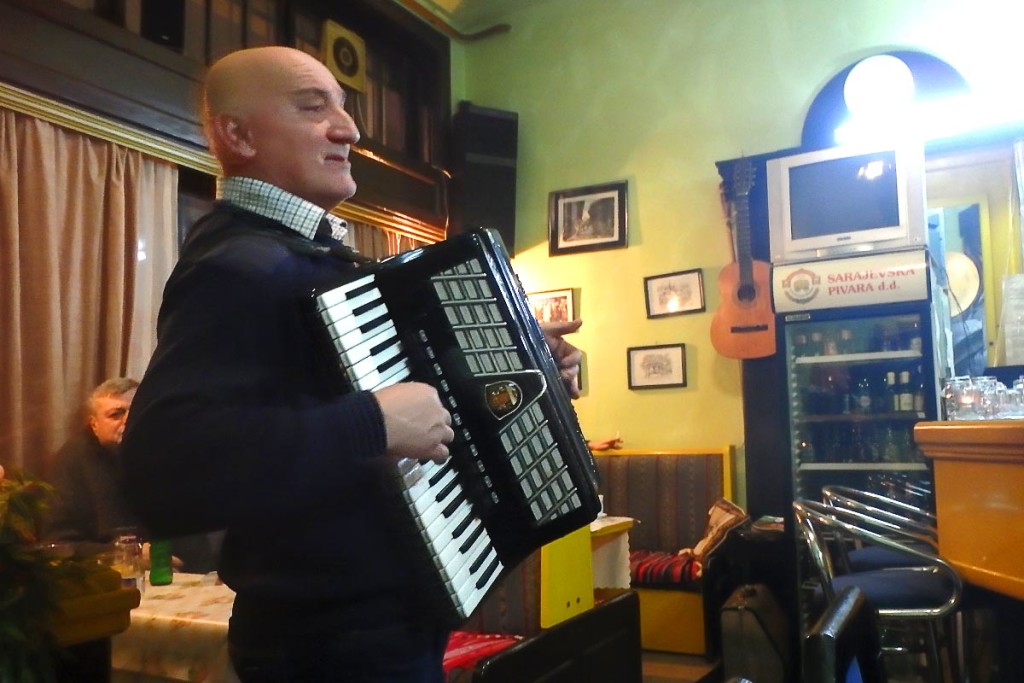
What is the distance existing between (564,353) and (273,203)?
0.50 m

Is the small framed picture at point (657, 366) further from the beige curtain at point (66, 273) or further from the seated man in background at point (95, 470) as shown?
the seated man in background at point (95, 470)

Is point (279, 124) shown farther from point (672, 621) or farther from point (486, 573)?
point (672, 621)

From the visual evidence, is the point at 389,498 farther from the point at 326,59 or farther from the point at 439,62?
the point at 439,62

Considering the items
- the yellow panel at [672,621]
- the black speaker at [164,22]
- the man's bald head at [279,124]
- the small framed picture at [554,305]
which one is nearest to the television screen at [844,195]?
the small framed picture at [554,305]

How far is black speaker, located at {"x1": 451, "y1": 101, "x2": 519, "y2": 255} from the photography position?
5.37 metres

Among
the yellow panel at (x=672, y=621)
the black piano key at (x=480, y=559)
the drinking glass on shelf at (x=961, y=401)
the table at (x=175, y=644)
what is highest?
the drinking glass on shelf at (x=961, y=401)

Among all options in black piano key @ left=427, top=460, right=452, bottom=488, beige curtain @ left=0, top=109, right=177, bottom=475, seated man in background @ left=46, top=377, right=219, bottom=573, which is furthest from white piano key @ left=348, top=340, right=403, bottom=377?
beige curtain @ left=0, top=109, right=177, bottom=475

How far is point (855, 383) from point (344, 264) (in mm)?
3540

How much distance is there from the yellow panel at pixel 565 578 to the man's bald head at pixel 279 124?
141 centimetres

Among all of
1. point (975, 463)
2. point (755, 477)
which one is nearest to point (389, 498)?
point (975, 463)

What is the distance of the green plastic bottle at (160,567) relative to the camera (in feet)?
7.59

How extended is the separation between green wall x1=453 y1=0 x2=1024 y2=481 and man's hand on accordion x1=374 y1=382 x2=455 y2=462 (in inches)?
157

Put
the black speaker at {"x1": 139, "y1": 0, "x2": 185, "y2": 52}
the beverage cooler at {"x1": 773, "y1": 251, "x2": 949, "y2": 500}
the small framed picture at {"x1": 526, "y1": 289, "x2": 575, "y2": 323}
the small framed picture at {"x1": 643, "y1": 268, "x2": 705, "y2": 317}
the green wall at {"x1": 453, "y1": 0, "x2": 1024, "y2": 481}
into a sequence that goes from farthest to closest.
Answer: the small framed picture at {"x1": 526, "y1": 289, "x2": 575, "y2": 323} < the small framed picture at {"x1": 643, "y1": 268, "x2": 705, "y2": 317} < the green wall at {"x1": 453, "y1": 0, "x2": 1024, "y2": 481} < the beverage cooler at {"x1": 773, "y1": 251, "x2": 949, "y2": 500} < the black speaker at {"x1": 139, "y1": 0, "x2": 185, "y2": 52}

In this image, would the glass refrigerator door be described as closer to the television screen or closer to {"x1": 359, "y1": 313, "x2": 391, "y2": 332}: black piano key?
the television screen
